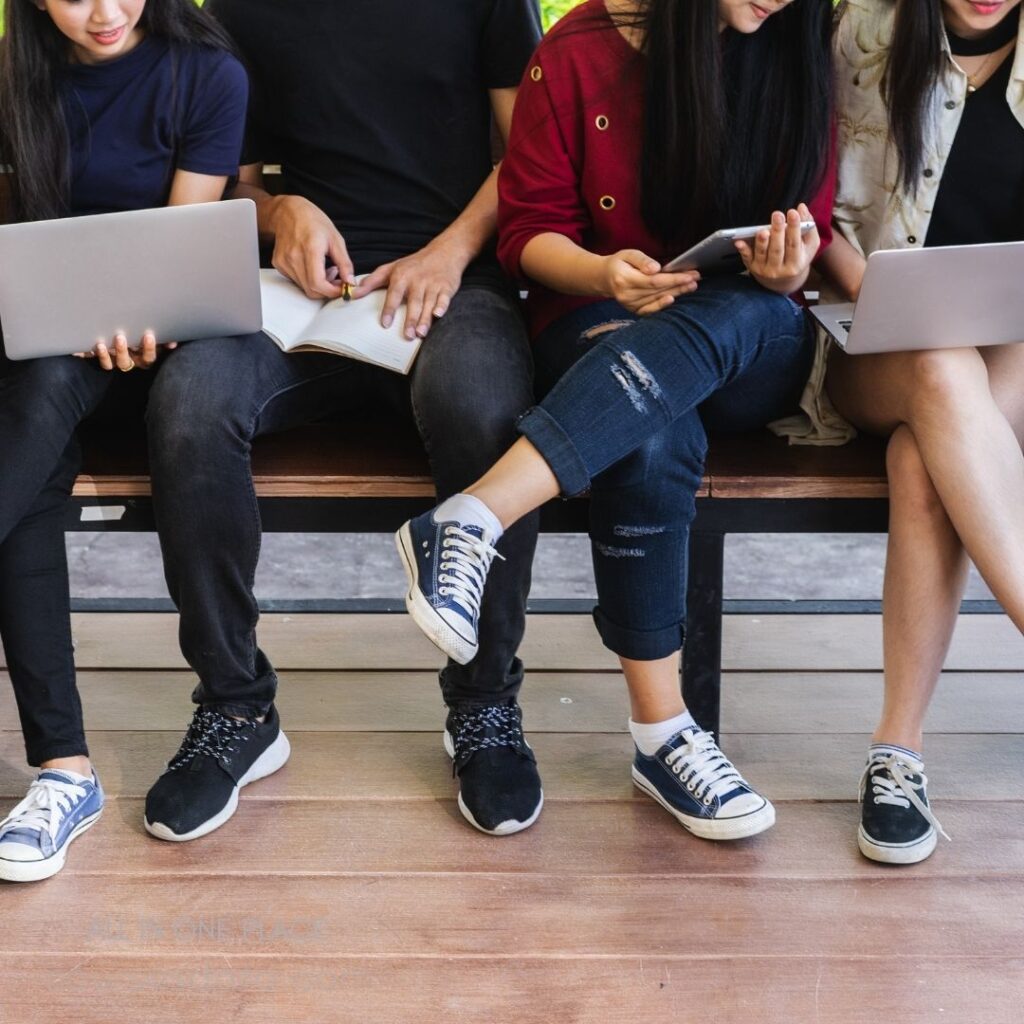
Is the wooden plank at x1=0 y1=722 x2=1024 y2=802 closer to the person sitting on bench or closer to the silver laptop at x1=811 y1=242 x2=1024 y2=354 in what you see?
the person sitting on bench

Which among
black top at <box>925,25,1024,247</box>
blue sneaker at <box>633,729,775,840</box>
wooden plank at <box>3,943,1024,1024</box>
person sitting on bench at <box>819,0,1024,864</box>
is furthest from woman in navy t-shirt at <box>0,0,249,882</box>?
black top at <box>925,25,1024,247</box>

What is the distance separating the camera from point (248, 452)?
1705 millimetres

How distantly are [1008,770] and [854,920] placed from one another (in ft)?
1.49

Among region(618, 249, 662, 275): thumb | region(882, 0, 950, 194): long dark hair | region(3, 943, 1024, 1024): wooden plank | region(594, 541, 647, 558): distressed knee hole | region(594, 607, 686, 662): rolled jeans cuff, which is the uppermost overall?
region(882, 0, 950, 194): long dark hair

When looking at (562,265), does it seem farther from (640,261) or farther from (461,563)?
(461,563)

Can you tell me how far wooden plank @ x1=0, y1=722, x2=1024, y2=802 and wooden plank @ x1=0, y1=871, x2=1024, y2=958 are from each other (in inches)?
8.0

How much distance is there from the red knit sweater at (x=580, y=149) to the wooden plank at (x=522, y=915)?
30.9 inches

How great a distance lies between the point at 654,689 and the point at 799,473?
336 mm

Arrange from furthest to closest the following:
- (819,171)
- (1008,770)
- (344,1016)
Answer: (1008,770), (819,171), (344,1016)

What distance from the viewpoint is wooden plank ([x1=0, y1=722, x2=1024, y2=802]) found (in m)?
1.85

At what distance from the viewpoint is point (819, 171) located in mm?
1776

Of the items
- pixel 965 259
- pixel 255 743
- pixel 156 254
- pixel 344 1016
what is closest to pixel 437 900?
pixel 344 1016

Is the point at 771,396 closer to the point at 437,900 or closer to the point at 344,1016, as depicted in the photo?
the point at 437,900

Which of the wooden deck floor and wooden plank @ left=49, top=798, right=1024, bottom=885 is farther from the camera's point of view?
wooden plank @ left=49, top=798, right=1024, bottom=885
